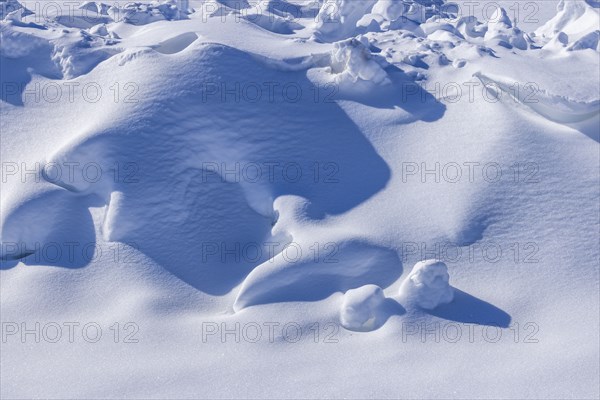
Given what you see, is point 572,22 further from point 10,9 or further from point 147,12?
point 10,9

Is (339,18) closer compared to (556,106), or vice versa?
(556,106)

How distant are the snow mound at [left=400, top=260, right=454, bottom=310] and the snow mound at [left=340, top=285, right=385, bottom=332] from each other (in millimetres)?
209

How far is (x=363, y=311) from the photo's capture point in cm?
476

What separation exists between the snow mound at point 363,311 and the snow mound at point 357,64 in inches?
88.1

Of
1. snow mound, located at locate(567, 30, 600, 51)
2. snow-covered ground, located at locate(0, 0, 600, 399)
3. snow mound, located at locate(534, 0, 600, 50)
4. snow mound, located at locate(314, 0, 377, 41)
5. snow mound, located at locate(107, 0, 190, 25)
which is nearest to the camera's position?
snow-covered ground, located at locate(0, 0, 600, 399)

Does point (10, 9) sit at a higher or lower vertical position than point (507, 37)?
lower

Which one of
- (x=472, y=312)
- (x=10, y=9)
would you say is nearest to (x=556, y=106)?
(x=472, y=312)

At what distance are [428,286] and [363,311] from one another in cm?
45

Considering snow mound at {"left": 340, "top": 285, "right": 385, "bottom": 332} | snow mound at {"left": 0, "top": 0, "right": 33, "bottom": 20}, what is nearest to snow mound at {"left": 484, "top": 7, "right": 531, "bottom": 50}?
snow mound at {"left": 340, "top": 285, "right": 385, "bottom": 332}

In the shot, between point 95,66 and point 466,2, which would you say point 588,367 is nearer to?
point 95,66

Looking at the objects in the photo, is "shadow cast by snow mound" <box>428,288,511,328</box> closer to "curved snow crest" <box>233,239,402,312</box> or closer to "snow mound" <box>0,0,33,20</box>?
"curved snow crest" <box>233,239,402,312</box>

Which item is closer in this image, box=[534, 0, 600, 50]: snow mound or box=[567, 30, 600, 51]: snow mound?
box=[567, 30, 600, 51]: snow mound

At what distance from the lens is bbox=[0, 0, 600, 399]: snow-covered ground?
4574 millimetres

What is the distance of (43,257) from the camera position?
18.0 feet
